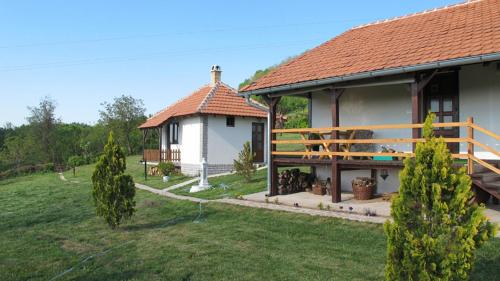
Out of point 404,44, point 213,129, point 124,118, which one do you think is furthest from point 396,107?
point 124,118

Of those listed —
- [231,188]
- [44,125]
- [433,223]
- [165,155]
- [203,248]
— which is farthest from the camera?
[44,125]

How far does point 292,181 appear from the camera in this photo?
12.5 meters

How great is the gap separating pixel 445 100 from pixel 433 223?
23.1 ft

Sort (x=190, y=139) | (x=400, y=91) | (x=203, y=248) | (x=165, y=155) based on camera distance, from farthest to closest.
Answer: (x=165, y=155) < (x=190, y=139) < (x=400, y=91) < (x=203, y=248)

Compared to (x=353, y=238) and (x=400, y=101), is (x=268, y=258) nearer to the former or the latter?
(x=353, y=238)

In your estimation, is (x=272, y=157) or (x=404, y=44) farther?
(x=272, y=157)

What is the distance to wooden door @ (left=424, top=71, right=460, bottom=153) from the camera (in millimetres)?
10172

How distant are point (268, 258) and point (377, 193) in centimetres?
597

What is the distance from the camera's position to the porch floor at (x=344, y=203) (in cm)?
888

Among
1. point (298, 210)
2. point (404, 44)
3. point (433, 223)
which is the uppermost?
point (404, 44)

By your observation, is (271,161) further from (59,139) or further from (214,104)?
(59,139)

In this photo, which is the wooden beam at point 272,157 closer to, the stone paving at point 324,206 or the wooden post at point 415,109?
the stone paving at point 324,206

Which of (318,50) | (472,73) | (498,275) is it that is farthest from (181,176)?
(498,275)

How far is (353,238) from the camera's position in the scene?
24.0 feet
